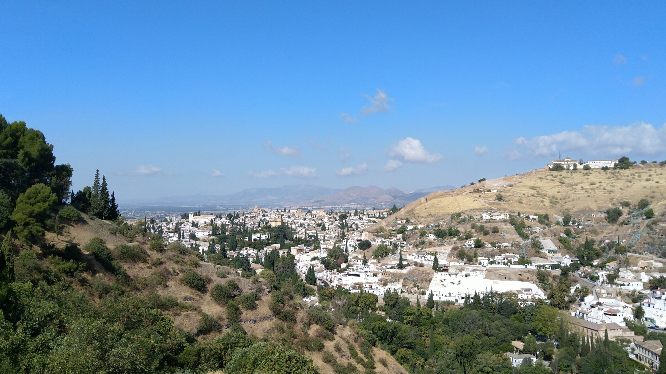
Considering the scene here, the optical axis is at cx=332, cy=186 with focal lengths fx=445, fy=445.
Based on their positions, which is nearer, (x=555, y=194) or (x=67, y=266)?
(x=67, y=266)

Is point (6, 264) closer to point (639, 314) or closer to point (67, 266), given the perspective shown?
point (67, 266)

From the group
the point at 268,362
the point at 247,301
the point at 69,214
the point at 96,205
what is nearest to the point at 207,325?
the point at 247,301

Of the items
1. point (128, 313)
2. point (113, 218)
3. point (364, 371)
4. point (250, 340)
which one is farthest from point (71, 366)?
point (113, 218)

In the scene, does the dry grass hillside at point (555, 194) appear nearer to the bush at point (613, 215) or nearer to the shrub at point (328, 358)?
the bush at point (613, 215)

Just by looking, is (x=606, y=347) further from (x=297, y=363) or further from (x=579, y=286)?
(x=297, y=363)

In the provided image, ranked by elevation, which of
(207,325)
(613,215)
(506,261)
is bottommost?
(506,261)

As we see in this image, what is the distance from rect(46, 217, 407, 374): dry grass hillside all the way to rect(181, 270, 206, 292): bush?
149 mm

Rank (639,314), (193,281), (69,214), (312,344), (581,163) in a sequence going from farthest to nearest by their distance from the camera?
(581,163)
(639,314)
(69,214)
(193,281)
(312,344)

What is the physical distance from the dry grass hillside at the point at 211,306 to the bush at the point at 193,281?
15 centimetres

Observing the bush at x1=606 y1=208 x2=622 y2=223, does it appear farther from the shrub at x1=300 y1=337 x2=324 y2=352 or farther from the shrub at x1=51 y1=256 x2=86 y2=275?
the shrub at x1=51 y1=256 x2=86 y2=275

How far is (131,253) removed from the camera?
58.4 feet

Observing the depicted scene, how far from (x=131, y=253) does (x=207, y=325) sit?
497 centimetres

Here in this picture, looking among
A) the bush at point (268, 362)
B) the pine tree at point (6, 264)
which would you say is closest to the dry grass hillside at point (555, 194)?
the bush at point (268, 362)

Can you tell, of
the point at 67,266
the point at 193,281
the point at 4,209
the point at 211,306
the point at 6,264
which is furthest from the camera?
the point at 193,281
